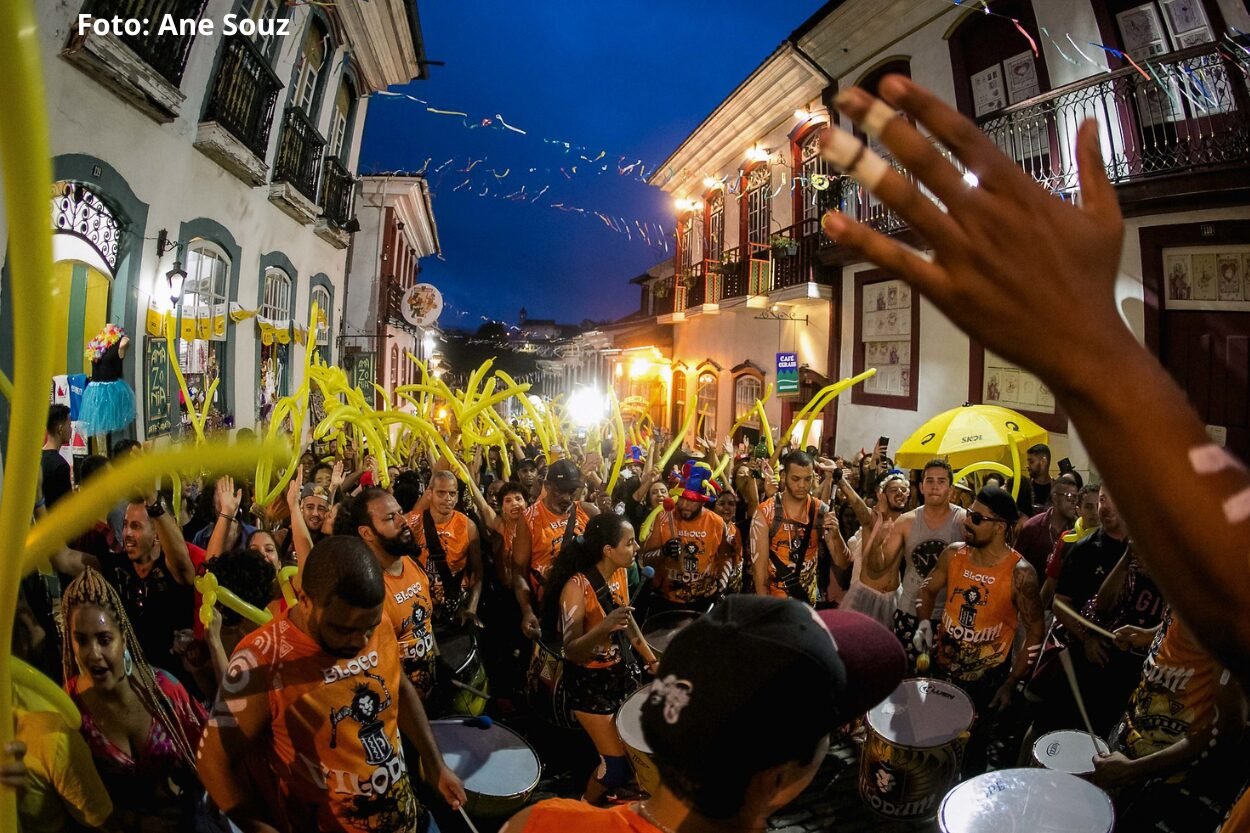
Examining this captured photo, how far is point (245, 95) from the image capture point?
338 inches

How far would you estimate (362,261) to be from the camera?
21.2 metres

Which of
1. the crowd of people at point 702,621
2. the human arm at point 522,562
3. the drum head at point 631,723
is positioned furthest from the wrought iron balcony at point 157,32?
the drum head at point 631,723

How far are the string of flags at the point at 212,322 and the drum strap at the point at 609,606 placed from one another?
6.48m

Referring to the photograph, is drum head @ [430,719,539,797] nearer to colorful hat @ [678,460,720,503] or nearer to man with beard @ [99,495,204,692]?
man with beard @ [99,495,204,692]

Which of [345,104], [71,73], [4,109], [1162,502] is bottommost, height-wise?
[1162,502]

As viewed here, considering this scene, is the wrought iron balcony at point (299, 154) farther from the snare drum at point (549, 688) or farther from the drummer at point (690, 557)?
the snare drum at point (549, 688)

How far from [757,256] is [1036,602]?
1378cm

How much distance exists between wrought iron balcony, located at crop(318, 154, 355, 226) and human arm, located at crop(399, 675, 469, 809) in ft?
37.7

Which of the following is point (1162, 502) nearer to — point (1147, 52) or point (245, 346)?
point (245, 346)

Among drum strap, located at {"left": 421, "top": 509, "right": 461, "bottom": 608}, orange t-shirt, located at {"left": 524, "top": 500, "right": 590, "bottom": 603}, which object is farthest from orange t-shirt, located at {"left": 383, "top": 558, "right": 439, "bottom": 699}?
orange t-shirt, located at {"left": 524, "top": 500, "right": 590, "bottom": 603}

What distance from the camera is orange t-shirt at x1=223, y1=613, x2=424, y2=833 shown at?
7.57 feet

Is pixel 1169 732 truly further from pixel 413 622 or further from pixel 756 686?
pixel 413 622

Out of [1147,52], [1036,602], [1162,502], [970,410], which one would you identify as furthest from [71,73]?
[1147,52]

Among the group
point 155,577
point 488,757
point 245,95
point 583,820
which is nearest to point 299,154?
point 245,95
